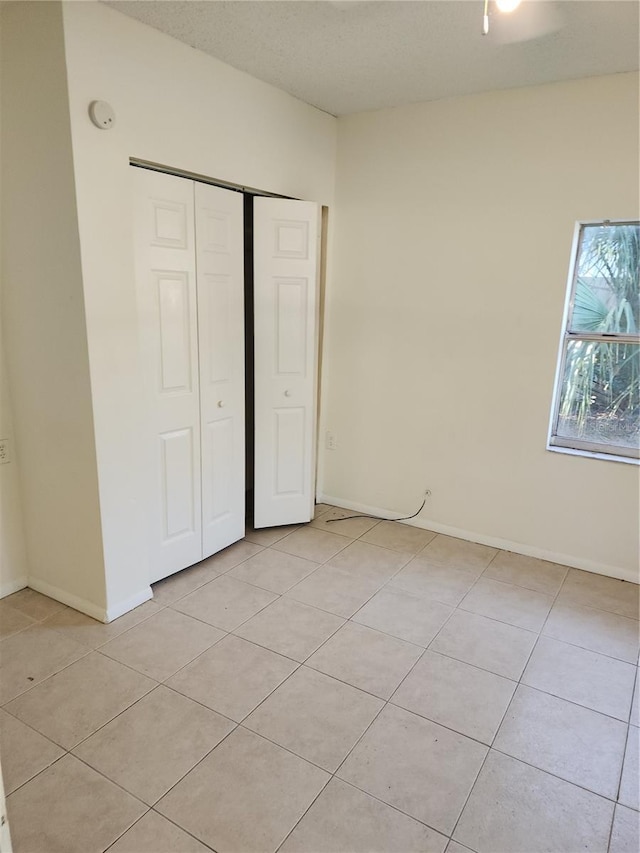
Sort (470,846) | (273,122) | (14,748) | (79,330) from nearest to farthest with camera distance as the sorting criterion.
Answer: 1. (470,846)
2. (14,748)
3. (79,330)
4. (273,122)

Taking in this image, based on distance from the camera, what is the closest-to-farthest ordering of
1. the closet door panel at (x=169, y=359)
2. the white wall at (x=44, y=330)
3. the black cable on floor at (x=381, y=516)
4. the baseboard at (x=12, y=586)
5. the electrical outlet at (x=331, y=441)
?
1. the white wall at (x=44, y=330)
2. the closet door panel at (x=169, y=359)
3. the baseboard at (x=12, y=586)
4. the black cable on floor at (x=381, y=516)
5. the electrical outlet at (x=331, y=441)

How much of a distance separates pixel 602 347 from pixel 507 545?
4.18 ft

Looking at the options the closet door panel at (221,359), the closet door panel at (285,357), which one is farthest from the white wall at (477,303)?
the closet door panel at (221,359)

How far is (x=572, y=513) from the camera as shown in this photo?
3150 millimetres

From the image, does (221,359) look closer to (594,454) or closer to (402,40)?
(402,40)

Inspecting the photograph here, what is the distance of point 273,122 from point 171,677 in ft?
9.26

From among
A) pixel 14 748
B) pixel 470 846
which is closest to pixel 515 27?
Answer: pixel 470 846

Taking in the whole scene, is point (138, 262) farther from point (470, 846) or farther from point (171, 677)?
point (470, 846)

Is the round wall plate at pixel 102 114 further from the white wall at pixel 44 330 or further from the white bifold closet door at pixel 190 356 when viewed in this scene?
the white bifold closet door at pixel 190 356

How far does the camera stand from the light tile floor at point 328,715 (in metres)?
1.63

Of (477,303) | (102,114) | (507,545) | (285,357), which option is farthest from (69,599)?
(477,303)

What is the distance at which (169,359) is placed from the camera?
2.71 metres

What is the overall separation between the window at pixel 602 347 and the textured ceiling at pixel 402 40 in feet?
2.72

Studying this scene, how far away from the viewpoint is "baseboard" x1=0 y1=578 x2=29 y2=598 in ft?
8.98
